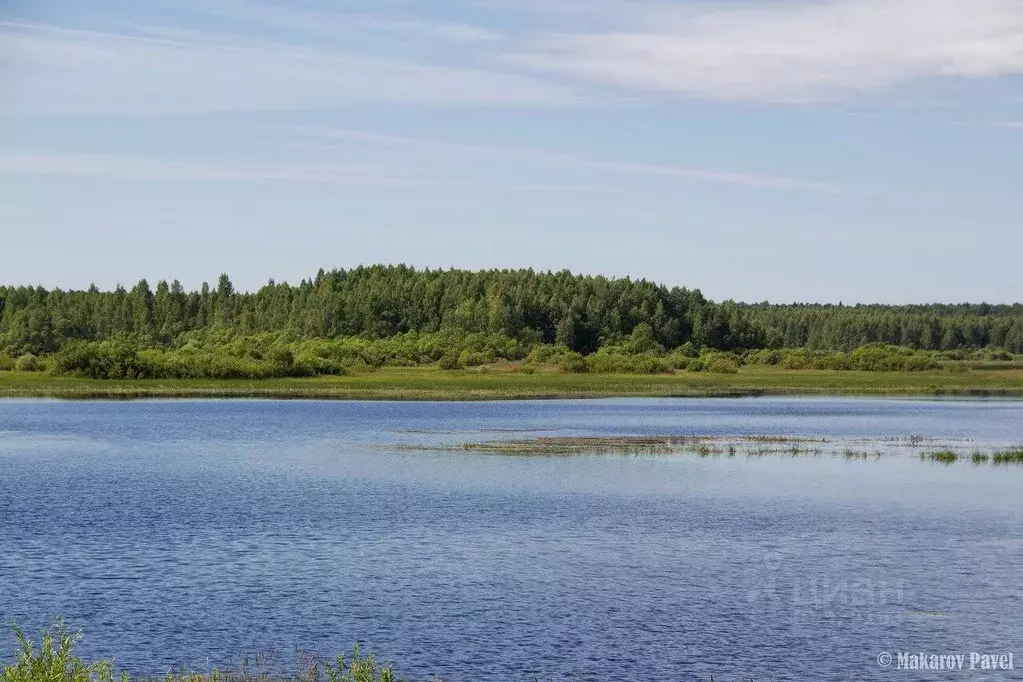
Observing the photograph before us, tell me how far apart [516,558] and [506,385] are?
360 ft

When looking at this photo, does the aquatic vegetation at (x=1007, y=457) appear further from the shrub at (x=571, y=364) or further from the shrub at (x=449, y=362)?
the shrub at (x=449, y=362)

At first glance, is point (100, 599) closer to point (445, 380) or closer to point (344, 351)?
point (445, 380)

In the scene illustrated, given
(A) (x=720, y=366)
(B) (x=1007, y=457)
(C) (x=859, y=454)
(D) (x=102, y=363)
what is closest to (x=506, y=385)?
(D) (x=102, y=363)

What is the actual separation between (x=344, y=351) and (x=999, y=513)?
147 m

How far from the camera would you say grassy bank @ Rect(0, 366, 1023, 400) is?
130375mm

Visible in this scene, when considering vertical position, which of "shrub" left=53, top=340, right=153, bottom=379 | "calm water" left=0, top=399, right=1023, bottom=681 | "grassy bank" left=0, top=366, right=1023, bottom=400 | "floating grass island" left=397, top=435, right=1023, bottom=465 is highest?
"shrub" left=53, top=340, right=153, bottom=379

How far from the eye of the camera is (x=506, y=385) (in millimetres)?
146750

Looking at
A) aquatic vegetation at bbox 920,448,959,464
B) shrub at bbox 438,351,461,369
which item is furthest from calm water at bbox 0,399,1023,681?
shrub at bbox 438,351,461,369

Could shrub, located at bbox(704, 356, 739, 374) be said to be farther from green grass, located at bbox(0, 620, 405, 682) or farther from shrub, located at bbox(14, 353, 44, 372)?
green grass, located at bbox(0, 620, 405, 682)

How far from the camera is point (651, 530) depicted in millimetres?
42469

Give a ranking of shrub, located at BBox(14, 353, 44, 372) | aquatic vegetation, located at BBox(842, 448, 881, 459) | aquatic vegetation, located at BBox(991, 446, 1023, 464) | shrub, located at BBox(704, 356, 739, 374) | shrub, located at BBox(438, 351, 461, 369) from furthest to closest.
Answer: shrub, located at BBox(704, 356, 739, 374) → shrub, located at BBox(438, 351, 461, 369) → shrub, located at BBox(14, 353, 44, 372) → aquatic vegetation, located at BBox(842, 448, 881, 459) → aquatic vegetation, located at BBox(991, 446, 1023, 464)

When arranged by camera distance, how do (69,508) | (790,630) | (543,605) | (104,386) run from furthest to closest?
(104,386), (69,508), (543,605), (790,630)

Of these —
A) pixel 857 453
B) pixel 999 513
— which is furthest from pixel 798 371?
pixel 999 513

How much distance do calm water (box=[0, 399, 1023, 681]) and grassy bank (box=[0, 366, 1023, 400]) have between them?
6069cm
